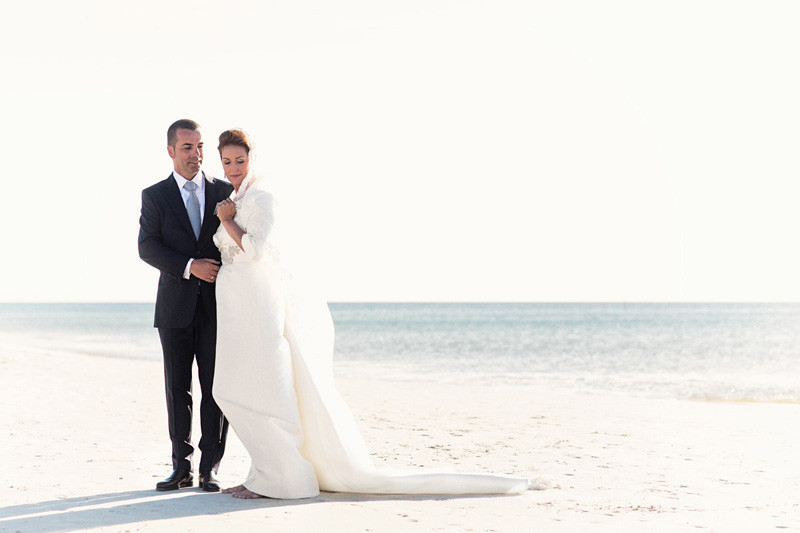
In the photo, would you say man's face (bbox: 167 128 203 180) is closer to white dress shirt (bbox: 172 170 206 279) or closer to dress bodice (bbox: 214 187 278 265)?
white dress shirt (bbox: 172 170 206 279)

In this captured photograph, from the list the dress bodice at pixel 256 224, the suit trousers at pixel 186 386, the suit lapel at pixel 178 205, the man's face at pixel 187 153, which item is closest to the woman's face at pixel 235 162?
the dress bodice at pixel 256 224

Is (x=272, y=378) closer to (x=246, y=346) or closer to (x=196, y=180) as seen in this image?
(x=246, y=346)

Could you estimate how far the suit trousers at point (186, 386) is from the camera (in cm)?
432

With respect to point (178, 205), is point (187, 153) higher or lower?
higher

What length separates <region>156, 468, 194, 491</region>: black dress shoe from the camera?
4320mm

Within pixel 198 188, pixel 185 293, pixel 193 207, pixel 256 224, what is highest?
pixel 198 188

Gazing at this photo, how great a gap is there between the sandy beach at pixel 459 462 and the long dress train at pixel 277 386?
13 cm

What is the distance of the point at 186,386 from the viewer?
441 cm

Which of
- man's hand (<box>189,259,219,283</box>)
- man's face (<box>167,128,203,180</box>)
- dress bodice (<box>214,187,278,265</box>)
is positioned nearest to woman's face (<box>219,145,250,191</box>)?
dress bodice (<box>214,187,278,265</box>)

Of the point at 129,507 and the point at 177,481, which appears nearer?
the point at 129,507

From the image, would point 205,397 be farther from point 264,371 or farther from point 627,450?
point 627,450

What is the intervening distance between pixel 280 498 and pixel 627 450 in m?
3.83

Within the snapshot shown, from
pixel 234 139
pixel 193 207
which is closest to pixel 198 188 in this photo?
pixel 193 207

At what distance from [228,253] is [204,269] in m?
0.16
